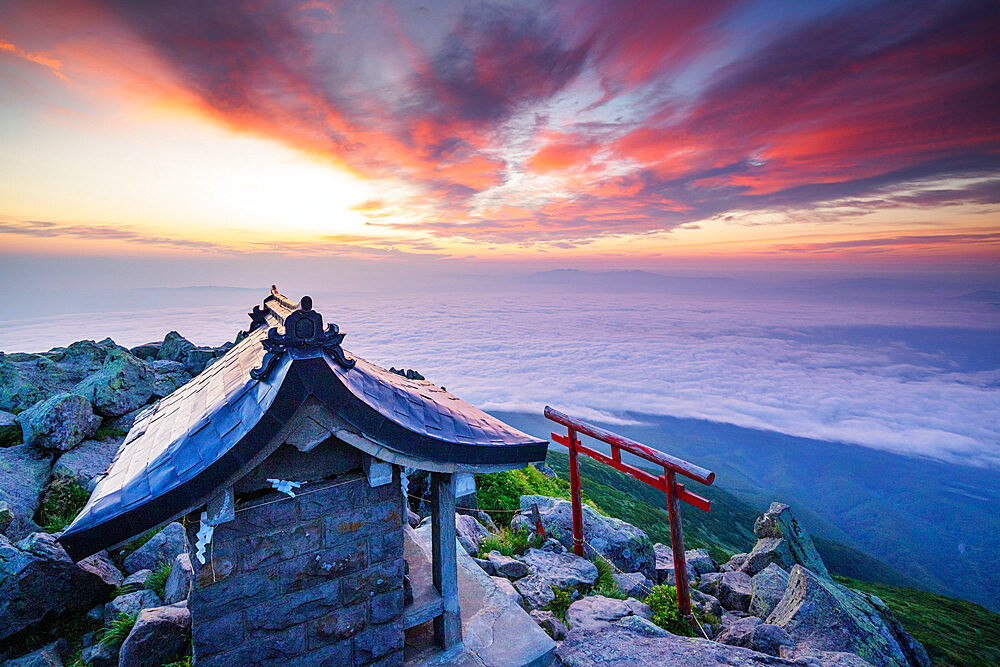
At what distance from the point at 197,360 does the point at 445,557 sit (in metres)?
18.5

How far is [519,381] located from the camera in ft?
570

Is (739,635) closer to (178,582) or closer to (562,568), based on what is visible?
(562,568)

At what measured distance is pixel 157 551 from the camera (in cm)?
877

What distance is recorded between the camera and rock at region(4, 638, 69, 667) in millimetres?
6486

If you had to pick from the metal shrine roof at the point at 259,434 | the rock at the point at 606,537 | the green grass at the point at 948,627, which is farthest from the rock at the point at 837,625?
the green grass at the point at 948,627

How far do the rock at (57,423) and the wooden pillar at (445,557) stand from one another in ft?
37.7

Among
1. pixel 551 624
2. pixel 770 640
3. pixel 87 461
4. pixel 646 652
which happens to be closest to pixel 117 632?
pixel 551 624

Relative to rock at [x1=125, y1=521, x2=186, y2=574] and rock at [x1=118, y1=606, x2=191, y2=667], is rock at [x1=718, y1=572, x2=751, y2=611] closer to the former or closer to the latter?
rock at [x1=118, y1=606, x2=191, y2=667]

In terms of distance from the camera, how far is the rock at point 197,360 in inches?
736

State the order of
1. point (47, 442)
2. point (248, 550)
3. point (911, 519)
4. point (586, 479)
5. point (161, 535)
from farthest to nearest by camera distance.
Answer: point (911, 519)
point (586, 479)
point (47, 442)
point (161, 535)
point (248, 550)

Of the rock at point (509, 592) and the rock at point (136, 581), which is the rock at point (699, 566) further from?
the rock at point (136, 581)

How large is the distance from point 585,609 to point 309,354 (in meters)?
7.16

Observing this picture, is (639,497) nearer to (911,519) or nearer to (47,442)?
(47,442)

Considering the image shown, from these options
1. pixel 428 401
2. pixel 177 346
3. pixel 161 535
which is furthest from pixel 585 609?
pixel 177 346
